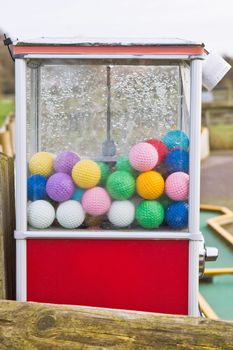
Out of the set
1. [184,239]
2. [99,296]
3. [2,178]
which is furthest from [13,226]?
[184,239]

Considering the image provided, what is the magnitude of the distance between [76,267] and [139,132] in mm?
676

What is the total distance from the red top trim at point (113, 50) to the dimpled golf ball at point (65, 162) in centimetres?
48

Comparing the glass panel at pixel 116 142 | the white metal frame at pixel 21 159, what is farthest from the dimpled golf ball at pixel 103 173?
the white metal frame at pixel 21 159

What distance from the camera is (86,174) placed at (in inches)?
123

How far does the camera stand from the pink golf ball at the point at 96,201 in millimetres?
3109

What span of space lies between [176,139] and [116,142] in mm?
318

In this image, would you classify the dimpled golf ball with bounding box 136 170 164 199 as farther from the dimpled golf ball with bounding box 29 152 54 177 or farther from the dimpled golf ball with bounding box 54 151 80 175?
the dimpled golf ball with bounding box 29 152 54 177

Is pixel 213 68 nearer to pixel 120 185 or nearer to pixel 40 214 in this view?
pixel 120 185

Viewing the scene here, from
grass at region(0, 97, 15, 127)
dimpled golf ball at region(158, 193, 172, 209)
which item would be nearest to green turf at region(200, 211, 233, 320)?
dimpled golf ball at region(158, 193, 172, 209)

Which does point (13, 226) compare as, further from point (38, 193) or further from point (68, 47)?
point (68, 47)

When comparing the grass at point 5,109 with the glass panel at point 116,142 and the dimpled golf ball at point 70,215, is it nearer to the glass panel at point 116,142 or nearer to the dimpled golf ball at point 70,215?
the glass panel at point 116,142

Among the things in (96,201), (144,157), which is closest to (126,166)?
(144,157)

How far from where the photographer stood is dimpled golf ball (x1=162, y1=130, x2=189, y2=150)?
3133 millimetres

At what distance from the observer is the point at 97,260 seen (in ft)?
10.2
